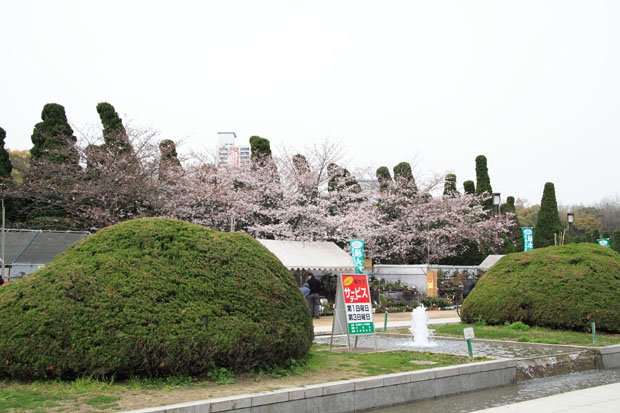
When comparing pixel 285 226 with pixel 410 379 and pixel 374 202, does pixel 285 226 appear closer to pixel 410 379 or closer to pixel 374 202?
pixel 374 202

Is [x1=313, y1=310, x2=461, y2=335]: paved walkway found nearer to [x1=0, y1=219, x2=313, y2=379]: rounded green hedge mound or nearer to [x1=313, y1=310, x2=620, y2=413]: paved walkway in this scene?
[x1=0, y1=219, x2=313, y2=379]: rounded green hedge mound

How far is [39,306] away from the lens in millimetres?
8688

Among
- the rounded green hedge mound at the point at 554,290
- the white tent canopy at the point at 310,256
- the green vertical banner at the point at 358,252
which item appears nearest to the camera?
the rounded green hedge mound at the point at 554,290

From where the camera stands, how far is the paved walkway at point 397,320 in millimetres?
20252

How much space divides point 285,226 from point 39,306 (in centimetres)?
2290

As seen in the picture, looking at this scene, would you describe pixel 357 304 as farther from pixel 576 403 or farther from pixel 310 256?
pixel 310 256

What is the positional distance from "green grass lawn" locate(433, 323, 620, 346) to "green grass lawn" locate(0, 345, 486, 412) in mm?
5366

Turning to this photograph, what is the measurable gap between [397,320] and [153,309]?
16.4 m

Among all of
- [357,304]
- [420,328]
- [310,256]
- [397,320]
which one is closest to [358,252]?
[310,256]

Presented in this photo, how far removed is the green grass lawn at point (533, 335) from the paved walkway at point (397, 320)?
3125 millimetres

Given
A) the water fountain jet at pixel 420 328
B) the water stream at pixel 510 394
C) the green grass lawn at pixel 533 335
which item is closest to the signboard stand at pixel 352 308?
the water fountain jet at pixel 420 328

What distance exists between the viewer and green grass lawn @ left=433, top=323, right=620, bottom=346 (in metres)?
15.1

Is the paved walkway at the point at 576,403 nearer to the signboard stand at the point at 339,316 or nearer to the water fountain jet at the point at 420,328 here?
the signboard stand at the point at 339,316

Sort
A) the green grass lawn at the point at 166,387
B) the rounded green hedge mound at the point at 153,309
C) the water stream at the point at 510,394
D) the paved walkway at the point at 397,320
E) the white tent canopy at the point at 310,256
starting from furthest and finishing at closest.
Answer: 1. the white tent canopy at the point at 310,256
2. the paved walkway at the point at 397,320
3. the water stream at the point at 510,394
4. the rounded green hedge mound at the point at 153,309
5. the green grass lawn at the point at 166,387
